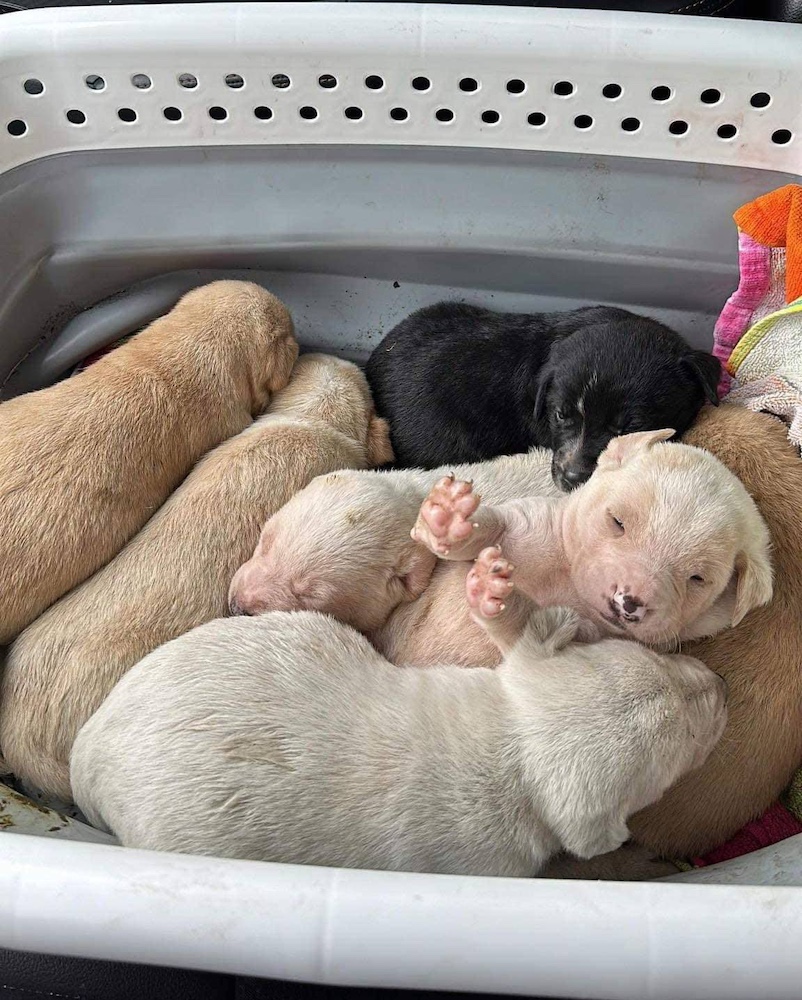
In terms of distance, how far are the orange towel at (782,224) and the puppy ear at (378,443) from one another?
0.98m

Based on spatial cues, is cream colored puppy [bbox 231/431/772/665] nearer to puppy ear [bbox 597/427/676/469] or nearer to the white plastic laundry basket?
puppy ear [bbox 597/427/676/469]

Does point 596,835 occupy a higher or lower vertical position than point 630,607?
lower

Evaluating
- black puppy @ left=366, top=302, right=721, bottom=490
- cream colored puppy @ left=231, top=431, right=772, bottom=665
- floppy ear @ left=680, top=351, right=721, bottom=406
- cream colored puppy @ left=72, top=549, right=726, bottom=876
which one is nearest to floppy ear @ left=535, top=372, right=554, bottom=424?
black puppy @ left=366, top=302, right=721, bottom=490

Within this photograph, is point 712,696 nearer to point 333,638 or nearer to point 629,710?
point 629,710

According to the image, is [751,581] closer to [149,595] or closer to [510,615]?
[510,615]

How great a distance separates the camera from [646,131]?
2.03 m

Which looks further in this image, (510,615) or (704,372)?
(704,372)

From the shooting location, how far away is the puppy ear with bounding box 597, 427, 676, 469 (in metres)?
1.63

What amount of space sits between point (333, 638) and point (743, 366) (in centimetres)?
123

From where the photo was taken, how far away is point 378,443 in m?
2.24

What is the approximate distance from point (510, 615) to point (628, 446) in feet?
1.39

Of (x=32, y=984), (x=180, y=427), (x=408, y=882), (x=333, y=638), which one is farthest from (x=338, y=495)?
(x=32, y=984)

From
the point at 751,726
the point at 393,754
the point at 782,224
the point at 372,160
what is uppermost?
the point at 372,160

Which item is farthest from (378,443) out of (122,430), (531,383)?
(122,430)
